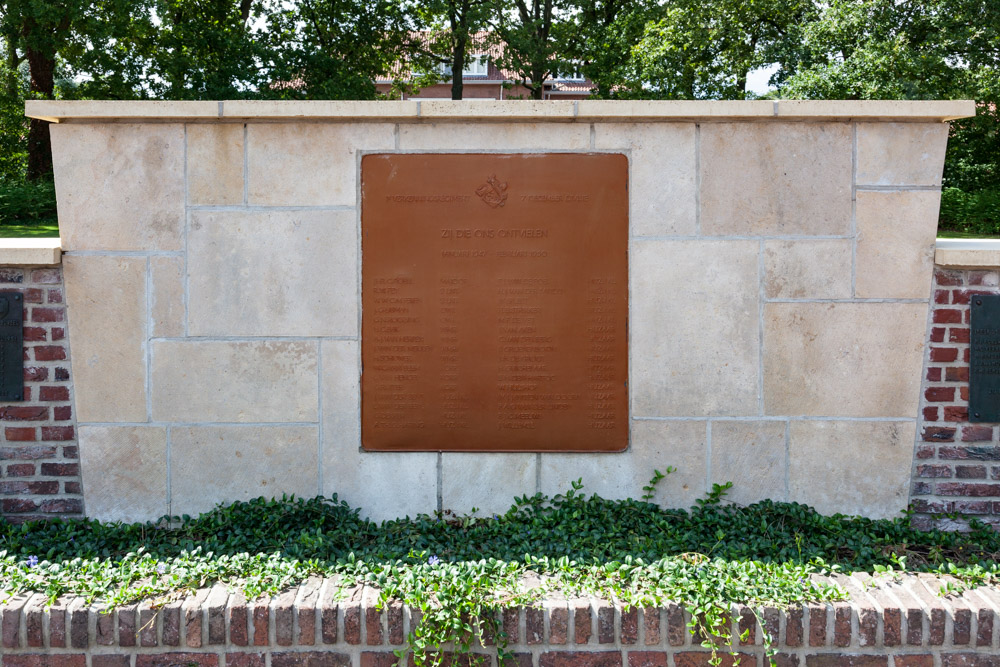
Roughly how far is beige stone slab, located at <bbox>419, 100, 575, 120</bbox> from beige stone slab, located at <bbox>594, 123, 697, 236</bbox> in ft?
0.77

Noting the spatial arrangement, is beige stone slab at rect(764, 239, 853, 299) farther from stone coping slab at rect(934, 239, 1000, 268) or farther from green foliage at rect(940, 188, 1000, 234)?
green foliage at rect(940, 188, 1000, 234)

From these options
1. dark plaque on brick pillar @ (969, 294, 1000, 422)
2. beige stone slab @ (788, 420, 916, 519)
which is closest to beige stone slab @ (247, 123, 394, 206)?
beige stone slab @ (788, 420, 916, 519)

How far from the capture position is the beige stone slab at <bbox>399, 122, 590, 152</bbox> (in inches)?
165

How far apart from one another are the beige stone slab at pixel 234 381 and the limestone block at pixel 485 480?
2.72 ft

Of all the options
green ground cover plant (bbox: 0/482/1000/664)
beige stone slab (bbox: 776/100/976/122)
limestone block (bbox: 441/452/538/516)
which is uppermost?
beige stone slab (bbox: 776/100/976/122)

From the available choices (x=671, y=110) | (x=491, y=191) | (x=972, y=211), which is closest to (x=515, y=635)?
(x=491, y=191)

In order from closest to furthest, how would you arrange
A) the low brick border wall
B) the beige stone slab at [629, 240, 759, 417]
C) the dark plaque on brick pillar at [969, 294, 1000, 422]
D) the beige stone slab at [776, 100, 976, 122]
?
the low brick border wall < the beige stone slab at [776, 100, 976, 122] < the dark plaque on brick pillar at [969, 294, 1000, 422] < the beige stone slab at [629, 240, 759, 417]

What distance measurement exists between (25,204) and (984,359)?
17332 mm

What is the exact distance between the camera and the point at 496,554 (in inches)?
151

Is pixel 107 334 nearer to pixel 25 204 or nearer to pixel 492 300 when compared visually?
pixel 492 300

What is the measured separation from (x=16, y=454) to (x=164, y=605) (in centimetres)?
168

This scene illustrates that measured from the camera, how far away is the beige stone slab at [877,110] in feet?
13.2

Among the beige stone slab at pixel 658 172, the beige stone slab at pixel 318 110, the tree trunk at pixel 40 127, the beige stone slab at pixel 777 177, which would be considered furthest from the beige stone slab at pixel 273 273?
the tree trunk at pixel 40 127

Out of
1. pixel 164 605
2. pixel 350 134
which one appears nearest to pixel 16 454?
pixel 164 605
